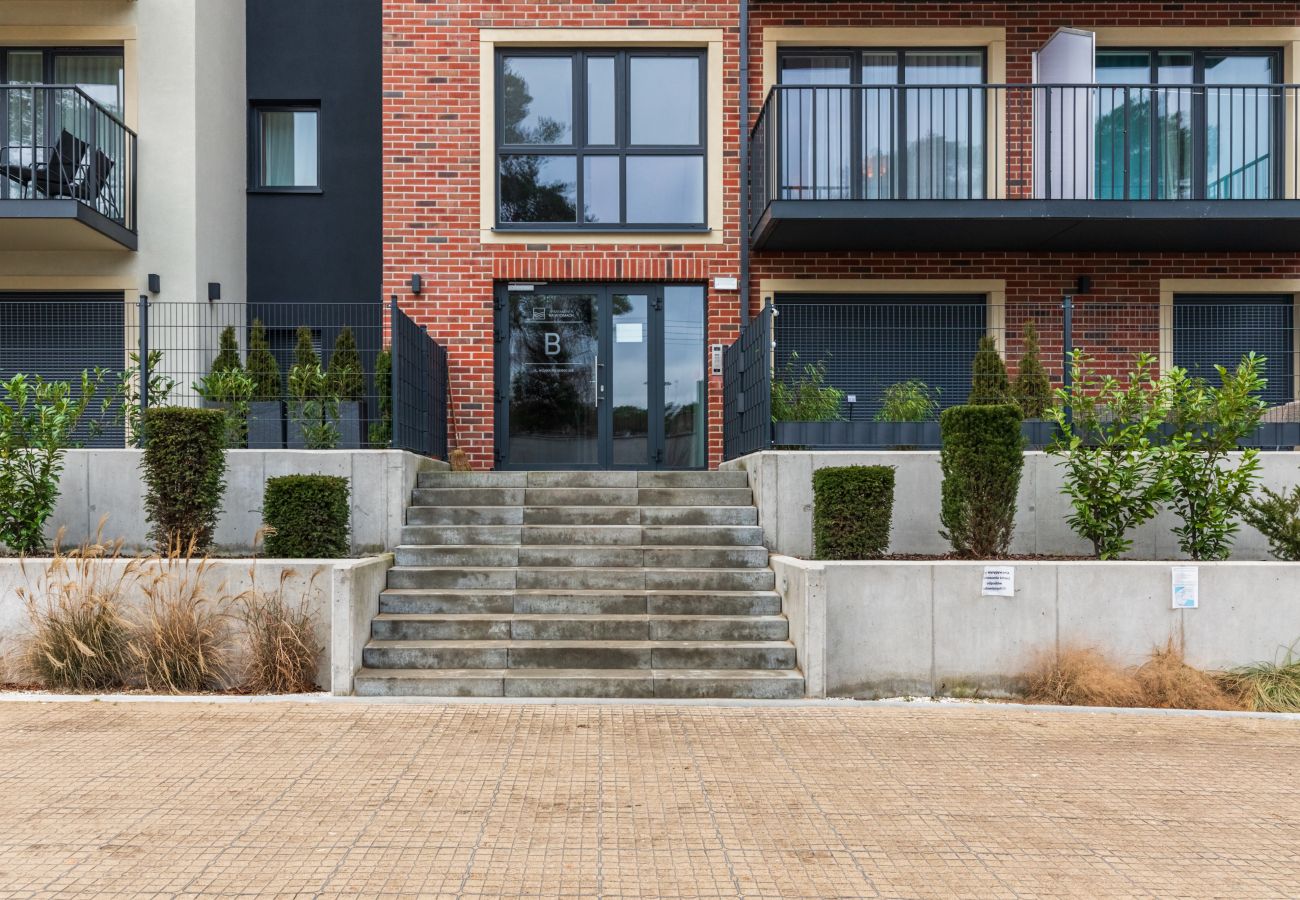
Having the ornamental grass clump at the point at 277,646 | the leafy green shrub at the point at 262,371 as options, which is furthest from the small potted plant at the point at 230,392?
the ornamental grass clump at the point at 277,646

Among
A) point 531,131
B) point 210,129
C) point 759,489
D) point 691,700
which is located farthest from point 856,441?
point 210,129

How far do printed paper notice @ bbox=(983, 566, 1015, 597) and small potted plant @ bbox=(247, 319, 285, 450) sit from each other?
647 centimetres

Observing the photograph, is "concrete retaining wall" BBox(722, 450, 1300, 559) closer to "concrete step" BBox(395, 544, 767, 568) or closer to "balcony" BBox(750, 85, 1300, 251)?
"concrete step" BBox(395, 544, 767, 568)

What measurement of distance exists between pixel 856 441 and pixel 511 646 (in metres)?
4.04

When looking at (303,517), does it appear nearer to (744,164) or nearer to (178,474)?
(178,474)

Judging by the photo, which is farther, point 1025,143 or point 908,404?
point 1025,143

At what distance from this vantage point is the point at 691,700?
6.94 metres

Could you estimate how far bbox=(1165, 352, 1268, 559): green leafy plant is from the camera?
7.97 m

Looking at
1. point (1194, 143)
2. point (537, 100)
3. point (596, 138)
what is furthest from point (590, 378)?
point (1194, 143)

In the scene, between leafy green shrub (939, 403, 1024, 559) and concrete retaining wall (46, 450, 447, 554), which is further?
concrete retaining wall (46, 450, 447, 554)

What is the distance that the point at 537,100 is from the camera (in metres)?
11.8

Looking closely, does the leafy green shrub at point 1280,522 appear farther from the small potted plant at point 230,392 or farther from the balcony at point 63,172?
the balcony at point 63,172

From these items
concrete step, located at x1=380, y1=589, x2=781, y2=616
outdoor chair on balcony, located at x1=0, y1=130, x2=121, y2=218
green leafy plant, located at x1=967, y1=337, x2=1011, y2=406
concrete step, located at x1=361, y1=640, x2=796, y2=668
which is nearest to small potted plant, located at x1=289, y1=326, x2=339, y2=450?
concrete step, located at x1=380, y1=589, x2=781, y2=616

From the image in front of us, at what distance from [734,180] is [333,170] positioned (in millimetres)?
5324
